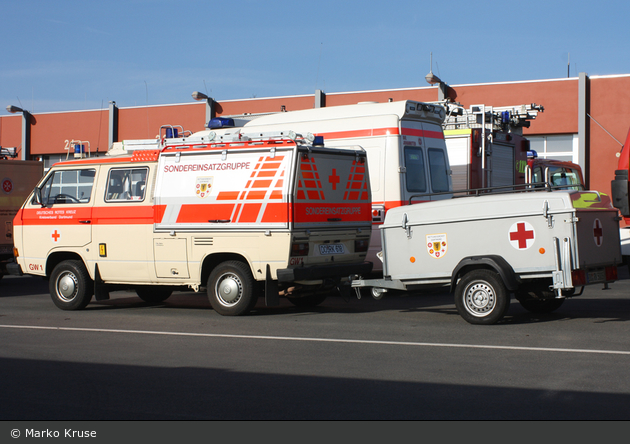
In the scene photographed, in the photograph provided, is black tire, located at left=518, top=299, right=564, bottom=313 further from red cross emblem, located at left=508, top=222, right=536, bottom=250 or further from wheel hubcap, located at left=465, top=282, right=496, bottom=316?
red cross emblem, located at left=508, top=222, right=536, bottom=250

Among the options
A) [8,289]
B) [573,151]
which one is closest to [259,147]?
[8,289]

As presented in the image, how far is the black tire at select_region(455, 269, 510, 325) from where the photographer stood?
29.9 ft

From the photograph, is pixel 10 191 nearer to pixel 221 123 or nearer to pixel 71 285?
pixel 221 123

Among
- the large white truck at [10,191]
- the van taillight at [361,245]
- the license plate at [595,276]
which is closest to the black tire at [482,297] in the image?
the license plate at [595,276]

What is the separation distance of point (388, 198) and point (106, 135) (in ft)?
85.0

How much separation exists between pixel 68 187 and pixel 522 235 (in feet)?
23.3

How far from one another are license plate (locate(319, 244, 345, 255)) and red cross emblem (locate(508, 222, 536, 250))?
2701 mm

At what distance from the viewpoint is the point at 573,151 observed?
92.1ft

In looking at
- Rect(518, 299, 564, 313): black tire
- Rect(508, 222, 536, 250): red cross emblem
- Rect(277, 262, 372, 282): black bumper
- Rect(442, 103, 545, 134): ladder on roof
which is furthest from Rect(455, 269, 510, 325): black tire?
Rect(442, 103, 545, 134): ladder on roof

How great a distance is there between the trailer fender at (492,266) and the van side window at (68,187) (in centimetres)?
587

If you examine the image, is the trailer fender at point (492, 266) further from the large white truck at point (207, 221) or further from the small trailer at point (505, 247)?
the large white truck at point (207, 221)

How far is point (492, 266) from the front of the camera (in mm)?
9148

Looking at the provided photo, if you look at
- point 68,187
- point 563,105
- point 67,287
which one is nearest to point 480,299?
point 67,287

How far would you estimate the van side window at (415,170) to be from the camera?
12613 millimetres
